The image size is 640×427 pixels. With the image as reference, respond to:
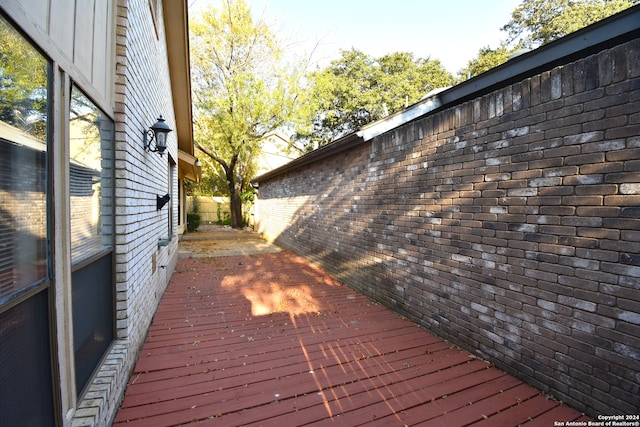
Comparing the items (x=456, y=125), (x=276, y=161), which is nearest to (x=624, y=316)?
(x=456, y=125)

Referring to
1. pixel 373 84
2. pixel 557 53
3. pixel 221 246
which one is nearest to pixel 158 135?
pixel 557 53

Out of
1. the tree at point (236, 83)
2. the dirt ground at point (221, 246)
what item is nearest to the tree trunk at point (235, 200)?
the tree at point (236, 83)

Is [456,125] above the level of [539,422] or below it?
above

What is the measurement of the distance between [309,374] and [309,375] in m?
0.02

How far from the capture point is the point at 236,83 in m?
12.8

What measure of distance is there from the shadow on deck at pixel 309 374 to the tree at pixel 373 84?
57.0ft

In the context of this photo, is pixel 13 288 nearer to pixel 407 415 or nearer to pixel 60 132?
pixel 60 132

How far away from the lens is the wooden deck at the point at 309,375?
2273mm

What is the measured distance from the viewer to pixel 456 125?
3.44m

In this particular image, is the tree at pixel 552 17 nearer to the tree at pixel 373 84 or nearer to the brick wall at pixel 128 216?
the tree at pixel 373 84

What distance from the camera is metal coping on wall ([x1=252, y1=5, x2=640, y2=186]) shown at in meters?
2.42

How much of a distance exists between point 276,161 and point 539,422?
797 inches

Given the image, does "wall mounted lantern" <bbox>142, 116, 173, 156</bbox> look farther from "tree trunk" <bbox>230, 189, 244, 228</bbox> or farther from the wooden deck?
"tree trunk" <bbox>230, 189, 244, 228</bbox>

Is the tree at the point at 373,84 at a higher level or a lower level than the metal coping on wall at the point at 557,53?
higher
